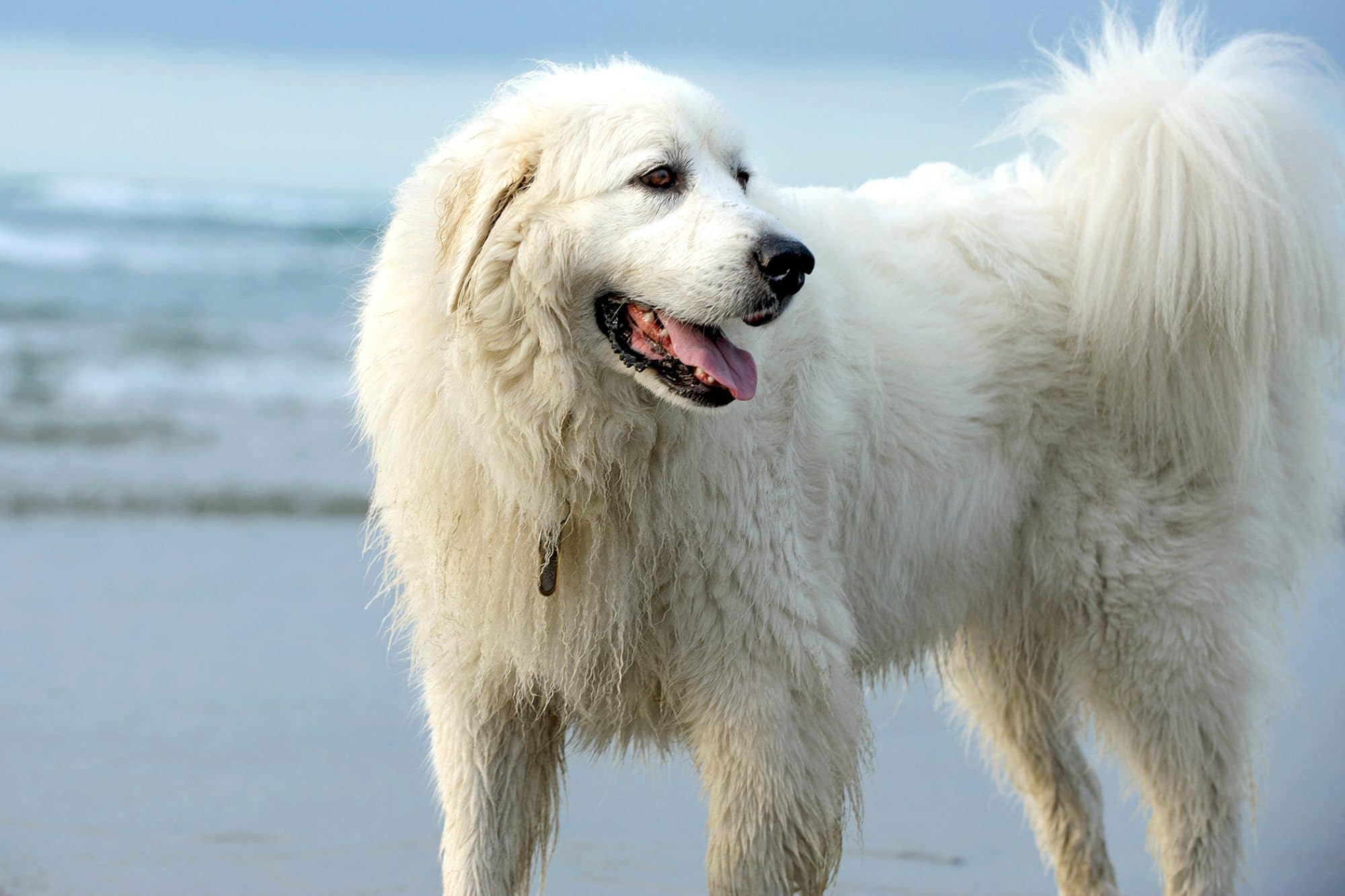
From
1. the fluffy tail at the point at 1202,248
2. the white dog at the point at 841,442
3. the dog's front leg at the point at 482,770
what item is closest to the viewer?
the white dog at the point at 841,442

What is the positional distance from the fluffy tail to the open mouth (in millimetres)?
1239

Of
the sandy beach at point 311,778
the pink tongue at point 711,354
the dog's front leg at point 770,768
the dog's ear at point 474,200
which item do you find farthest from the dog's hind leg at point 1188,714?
the dog's ear at point 474,200

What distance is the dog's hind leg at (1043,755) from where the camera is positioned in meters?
3.94

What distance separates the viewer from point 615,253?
8.15 ft

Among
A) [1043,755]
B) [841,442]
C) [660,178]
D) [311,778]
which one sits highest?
[660,178]

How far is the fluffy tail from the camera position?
10.9 feet

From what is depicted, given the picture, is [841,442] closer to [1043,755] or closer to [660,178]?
[660,178]

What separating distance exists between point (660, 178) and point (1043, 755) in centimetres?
236

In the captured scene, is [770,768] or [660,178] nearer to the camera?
[660,178]

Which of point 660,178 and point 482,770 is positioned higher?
point 660,178

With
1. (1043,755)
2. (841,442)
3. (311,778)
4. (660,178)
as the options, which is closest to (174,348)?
(311,778)

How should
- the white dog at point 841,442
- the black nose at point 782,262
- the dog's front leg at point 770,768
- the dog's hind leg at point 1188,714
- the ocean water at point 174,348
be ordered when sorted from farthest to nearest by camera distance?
the ocean water at point 174,348
the dog's hind leg at point 1188,714
the dog's front leg at point 770,768
the white dog at point 841,442
the black nose at point 782,262

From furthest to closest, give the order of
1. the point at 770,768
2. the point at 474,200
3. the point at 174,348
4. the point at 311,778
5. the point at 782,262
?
the point at 174,348
the point at 311,778
the point at 770,768
the point at 474,200
the point at 782,262

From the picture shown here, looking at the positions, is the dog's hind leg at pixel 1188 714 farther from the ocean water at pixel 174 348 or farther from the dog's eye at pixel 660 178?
the ocean water at pixel 174 348
